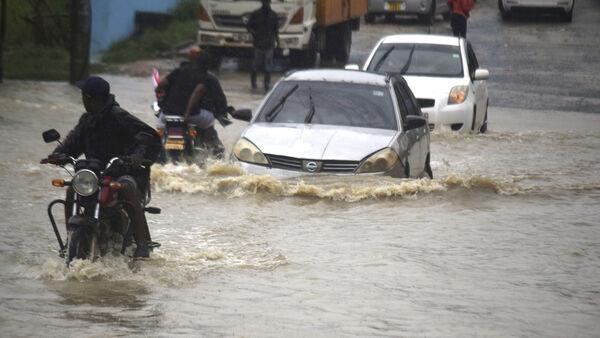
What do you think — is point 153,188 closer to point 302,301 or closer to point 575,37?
point 302,301

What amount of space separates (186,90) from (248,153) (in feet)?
6.32

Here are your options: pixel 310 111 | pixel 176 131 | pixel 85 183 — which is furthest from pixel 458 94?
pixel 85 183

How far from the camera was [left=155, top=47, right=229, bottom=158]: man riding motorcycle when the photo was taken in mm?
15062

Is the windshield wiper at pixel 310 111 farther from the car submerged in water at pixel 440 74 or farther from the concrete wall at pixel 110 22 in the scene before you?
the concrete wall at pixel 110 22

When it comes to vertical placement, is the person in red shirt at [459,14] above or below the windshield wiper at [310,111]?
below

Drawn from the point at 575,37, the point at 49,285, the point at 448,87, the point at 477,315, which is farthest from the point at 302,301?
the point at 575,37

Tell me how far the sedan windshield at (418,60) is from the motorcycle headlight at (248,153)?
6804mm

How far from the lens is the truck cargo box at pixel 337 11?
30328mm

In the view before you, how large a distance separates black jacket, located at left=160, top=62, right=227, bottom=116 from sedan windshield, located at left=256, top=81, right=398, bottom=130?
837 mm

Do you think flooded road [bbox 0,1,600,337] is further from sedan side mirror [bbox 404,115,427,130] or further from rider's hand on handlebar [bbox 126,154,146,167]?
rider's hand on handlebar [bbox 126,154,146,167]

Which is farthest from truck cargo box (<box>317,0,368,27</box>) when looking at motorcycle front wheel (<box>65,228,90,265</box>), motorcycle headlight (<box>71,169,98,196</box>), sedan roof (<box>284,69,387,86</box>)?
motorcycle headlight (<box>71,169,98,196</box>)

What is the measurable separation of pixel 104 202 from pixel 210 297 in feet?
3.29

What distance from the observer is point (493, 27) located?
39.9 metres

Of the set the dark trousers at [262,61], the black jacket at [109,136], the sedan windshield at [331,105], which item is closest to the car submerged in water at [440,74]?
the sedan windshield at [331,105]
